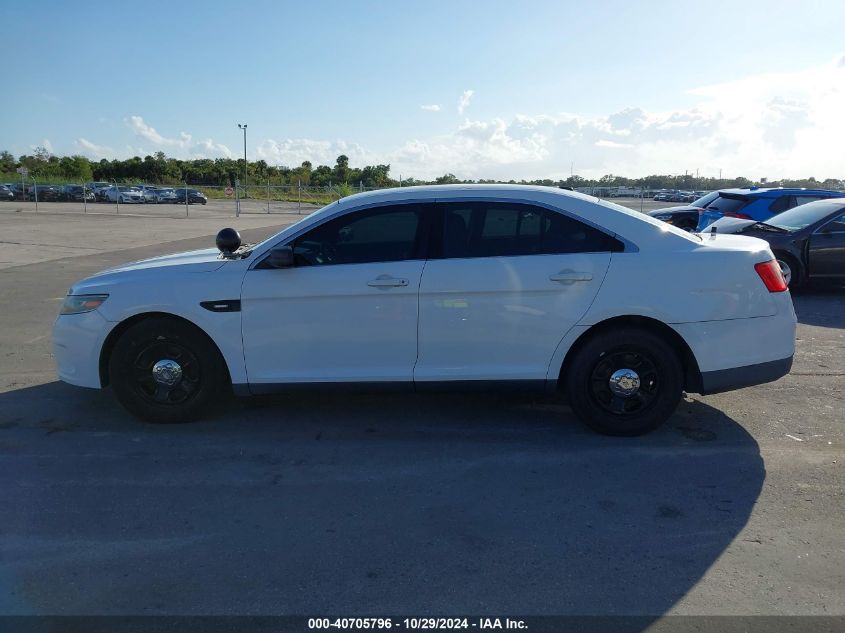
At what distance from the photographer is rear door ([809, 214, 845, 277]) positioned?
10648 millimetres

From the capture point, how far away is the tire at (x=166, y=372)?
5.05 meters

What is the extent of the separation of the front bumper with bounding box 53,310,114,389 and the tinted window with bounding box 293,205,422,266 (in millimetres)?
1512

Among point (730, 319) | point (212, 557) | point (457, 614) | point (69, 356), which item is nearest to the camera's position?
point (457, 614)

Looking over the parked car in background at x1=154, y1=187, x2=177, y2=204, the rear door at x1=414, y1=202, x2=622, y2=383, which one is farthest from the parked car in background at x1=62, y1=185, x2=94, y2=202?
the rear door at x1=414, y1=202, x2=622, y2=383

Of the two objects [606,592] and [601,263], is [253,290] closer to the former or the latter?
[601,263]

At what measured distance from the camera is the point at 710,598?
3152 mm

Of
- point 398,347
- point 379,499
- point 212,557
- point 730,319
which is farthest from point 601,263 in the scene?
point 212,557

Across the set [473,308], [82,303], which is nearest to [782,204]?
[473,308]

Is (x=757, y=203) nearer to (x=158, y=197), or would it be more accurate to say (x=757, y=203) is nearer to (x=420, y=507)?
(x=420, y=507)

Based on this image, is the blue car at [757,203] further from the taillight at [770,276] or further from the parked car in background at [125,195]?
the parked car in background at [125,195]

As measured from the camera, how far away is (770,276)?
4.92 meters

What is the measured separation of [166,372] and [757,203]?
40.0ft

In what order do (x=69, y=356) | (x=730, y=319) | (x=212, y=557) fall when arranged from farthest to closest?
1. (x=69, y=356)
2. (x=730, y=319)
3. (x=212, y=557)

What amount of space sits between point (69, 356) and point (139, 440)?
829 millimetres
